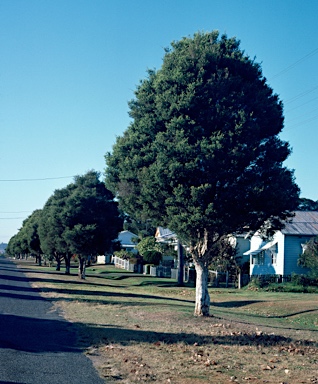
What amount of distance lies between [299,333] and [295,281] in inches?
905

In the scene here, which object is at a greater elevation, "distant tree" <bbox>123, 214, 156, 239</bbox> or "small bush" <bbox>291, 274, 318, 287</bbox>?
"distant tree" <bbox>123, 214, 156, 239</bbox>

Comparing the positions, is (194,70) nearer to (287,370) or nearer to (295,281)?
(287,370)

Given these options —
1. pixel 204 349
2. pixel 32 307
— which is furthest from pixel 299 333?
pixel 32 307

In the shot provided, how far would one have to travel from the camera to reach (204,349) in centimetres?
1240

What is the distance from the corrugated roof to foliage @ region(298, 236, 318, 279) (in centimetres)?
226

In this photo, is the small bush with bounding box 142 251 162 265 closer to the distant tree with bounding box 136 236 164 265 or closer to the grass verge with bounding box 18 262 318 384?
the distant tree with bounding box 136 236 164 265

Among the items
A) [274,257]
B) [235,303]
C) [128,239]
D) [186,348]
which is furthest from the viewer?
[128,239]

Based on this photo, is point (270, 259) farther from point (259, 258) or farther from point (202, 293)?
point (202, 293)

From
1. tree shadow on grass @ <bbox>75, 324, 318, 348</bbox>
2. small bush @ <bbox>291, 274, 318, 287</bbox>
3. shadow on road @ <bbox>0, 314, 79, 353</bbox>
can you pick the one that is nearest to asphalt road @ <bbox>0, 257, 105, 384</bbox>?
shadow on road @ <bbox>0, 314, 79, 353</bbox>

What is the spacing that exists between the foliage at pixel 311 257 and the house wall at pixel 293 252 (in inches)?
45.3

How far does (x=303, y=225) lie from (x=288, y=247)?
2.87m

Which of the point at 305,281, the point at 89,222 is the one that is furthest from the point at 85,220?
the point at 305,281

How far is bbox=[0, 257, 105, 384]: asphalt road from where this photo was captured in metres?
9.13

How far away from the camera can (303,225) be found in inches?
1811
